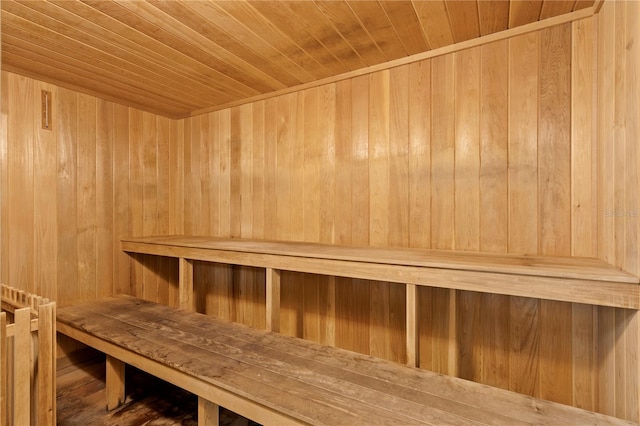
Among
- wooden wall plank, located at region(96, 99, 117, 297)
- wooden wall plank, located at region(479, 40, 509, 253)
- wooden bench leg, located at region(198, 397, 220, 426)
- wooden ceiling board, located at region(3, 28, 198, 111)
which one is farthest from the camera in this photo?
wooden wall plank, located at region(96, 99, 117, 297)

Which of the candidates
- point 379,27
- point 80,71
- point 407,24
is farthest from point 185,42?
point 407,24

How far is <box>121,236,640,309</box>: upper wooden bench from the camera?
3.35 ft

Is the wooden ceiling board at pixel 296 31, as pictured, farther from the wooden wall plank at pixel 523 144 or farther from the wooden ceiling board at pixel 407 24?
the wooden wall plank at pixel 523 144

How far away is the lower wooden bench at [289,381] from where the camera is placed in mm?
1021

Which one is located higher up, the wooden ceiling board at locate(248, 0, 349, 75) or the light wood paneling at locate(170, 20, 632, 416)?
the wooden ceiling board at locate(248, 0, 349, 75)

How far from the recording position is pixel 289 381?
4.00ft

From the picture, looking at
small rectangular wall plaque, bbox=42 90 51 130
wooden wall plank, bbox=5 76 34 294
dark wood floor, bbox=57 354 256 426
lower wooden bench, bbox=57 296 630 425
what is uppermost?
small rectangular wall plaque, bbox=42 90 51 130

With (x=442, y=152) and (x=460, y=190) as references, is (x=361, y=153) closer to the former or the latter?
(x=442, y=152)

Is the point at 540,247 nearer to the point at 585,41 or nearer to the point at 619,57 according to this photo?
the point at 619,57

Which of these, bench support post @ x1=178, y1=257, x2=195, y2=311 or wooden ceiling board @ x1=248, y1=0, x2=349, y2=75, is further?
bench support post @ x1=178, y1=257, x2=195, y2=311

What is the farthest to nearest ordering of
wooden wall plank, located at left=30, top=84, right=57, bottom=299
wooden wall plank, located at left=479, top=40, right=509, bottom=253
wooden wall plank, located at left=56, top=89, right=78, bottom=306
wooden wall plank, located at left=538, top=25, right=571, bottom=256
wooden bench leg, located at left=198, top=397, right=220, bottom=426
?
wooden wall plank, located at left=56, top=89, right=78, bottom=306, wooden wall plank, located at left=30, top=84, right=57, bottom=299, wooden wall plank, located at left=479, top=40, right=509, bottom=253, wooden wall plank, located at left=538, top=25, right=571, bottom=256, wooden bench leg, located at left=198, top=397, right=220, bottom=426

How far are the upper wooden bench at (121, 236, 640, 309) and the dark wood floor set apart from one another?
932 mm

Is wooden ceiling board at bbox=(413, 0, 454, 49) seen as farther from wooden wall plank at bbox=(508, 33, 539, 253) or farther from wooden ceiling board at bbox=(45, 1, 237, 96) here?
wooden ceiling board at bbox=(45, 1, 237, 96)

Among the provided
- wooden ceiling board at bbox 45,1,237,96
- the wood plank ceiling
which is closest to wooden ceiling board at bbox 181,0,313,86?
the wood plank ceiling
